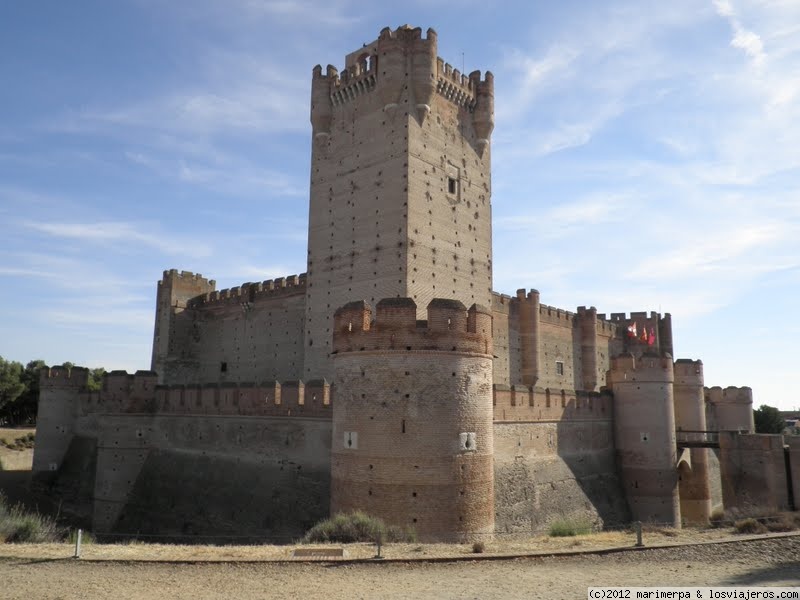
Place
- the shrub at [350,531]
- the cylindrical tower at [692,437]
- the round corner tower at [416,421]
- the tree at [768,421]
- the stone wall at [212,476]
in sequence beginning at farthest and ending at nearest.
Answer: the tree at [768,421]
the cylindrical tower at [692,437]
the stone wall at [212,476]
the round corner tower at [416,421]
the shrub at [350,531]

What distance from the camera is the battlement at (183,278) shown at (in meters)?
34.3

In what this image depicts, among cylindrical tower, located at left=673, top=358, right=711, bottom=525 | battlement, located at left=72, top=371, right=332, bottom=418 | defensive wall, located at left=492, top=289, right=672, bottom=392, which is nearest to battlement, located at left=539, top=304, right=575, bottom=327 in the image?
defensive wall, located at left=492, top=289, right=672, bottom=392

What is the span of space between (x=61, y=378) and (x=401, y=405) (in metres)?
22.4

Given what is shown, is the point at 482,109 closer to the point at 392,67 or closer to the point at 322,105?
the point at 392,67

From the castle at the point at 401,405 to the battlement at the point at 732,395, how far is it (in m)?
0.07

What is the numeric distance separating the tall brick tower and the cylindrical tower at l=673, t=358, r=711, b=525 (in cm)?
986

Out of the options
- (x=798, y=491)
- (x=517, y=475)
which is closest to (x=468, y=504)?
(x=517, y=475)

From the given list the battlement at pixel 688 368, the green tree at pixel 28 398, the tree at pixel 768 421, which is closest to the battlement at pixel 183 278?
the green tree at pixel 28 398

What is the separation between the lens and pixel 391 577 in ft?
26.9

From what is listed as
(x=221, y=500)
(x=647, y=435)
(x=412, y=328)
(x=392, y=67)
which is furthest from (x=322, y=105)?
(x=647, y=435)

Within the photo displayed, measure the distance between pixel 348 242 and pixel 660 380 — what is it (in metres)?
12.9

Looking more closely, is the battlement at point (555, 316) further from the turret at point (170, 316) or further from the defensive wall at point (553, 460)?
the turret at point (170, 316)

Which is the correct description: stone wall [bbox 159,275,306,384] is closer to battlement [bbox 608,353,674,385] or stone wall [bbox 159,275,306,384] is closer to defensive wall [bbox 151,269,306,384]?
defensive wall [bbox 151,269,306,384]

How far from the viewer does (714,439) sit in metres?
24.3
